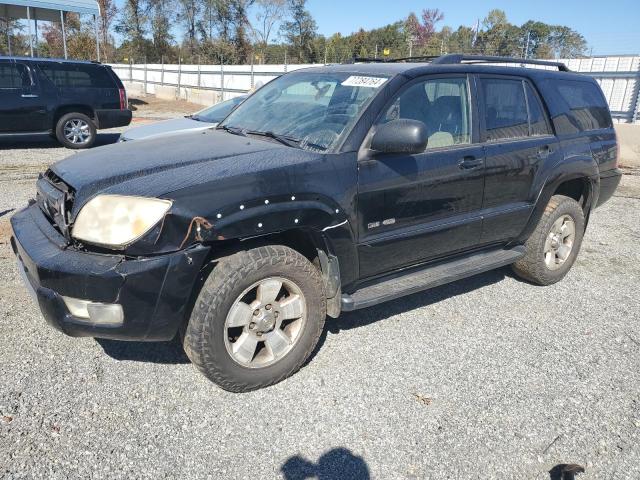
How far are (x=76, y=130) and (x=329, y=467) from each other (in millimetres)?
10959

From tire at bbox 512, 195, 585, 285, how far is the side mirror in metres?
1.93

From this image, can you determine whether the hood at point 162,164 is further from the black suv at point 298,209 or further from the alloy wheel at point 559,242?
the alloy wheel at point 559,242

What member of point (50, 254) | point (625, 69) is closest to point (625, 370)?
point (50, 254)

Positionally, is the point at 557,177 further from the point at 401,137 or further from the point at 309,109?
the point at 309,109

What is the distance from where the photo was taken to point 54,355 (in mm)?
3146

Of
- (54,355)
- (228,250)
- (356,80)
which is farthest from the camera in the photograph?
(356,80)

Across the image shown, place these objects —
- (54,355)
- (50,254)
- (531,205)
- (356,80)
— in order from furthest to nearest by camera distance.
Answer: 1. (531,205)
2. (356,80)
3. (54,355)
4. (50,254)

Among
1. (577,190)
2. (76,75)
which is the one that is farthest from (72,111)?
(577,190)

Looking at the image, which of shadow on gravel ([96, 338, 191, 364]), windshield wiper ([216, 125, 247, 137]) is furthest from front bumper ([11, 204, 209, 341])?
windshield wiper ([216, 125, 247, 137])

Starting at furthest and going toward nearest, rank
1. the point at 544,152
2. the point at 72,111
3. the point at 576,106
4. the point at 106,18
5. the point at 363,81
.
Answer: the point at 106,18, the point at 72,111, the point at 576,106, the point at 544,152, the point at 363,81

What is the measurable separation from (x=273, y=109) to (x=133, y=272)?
6.09 feet

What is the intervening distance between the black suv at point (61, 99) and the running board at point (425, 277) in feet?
32.4

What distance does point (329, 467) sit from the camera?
238 cm

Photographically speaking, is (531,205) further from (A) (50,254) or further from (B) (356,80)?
(A) (50,254)
